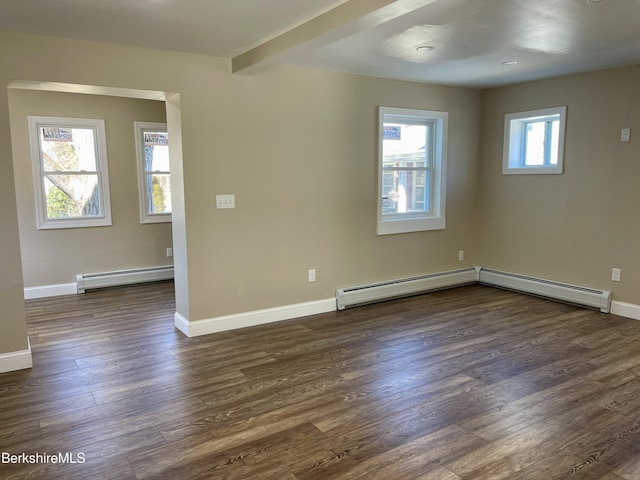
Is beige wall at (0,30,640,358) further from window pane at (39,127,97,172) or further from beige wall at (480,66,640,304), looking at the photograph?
window pane at (39,127,97,172)

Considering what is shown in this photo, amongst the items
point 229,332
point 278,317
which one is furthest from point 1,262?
point 278,317

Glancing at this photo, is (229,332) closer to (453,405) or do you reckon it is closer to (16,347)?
(16,347)

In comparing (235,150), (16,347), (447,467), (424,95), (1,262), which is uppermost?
(424,95)

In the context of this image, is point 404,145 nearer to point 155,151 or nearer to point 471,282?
point 471,282

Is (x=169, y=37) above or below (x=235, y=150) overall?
above

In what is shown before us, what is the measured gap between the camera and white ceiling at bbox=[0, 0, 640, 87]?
8.60 ft

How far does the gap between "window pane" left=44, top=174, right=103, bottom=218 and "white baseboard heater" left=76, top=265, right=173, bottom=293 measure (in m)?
0.75

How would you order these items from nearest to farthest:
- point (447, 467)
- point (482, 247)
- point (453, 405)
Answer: point (447, 467), point (453, 405), point (482, 247)

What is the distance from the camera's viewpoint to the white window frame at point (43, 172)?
16.9ft

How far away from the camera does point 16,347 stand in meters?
3.26

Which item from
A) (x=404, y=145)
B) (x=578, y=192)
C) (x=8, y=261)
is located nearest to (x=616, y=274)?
(x=578, y=192)

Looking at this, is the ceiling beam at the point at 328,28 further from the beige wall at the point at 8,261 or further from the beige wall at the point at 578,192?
the beige wall at the point at 578,192

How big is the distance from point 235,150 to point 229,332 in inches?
63.7

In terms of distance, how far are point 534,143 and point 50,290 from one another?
589 centimetres
